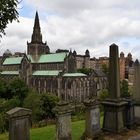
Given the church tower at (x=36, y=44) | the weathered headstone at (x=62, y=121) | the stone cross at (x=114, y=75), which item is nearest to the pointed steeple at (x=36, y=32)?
the church tower at (x=36, y=44)

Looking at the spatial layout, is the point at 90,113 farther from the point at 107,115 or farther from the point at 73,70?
the point at 73,70

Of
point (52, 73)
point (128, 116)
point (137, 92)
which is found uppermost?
point (52, 73)

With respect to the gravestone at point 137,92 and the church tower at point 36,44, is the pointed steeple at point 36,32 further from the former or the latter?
the gravestone at point 137,92

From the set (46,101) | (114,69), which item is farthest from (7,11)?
(46,101)

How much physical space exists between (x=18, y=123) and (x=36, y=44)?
84608 millimetres

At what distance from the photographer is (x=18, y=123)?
740 centimetres

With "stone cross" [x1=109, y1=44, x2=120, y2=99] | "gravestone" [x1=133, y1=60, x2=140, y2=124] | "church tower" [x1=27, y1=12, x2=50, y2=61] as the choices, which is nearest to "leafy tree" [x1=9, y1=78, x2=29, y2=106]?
"church tower" [x1=27, y1=12, x2=50, y2=61]

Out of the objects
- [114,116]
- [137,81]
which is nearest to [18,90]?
[137,81]

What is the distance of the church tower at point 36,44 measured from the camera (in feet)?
294

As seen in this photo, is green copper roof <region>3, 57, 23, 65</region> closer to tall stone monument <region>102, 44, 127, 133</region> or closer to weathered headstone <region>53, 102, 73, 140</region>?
tall stone monument <region>102, 44, 127, 133</region>

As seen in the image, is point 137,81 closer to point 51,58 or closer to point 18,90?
point 18,90

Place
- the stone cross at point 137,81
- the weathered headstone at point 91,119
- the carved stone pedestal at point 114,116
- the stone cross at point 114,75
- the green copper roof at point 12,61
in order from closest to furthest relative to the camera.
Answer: the weathered headstone at point 91,119, the carved stone pedestal at point 114,116, the stone cross at point 114,75, the stone cross at point 137,81, the green copper roof at point 12,61

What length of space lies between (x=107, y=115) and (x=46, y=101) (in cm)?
3442

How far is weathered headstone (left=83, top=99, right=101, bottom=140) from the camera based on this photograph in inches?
362
